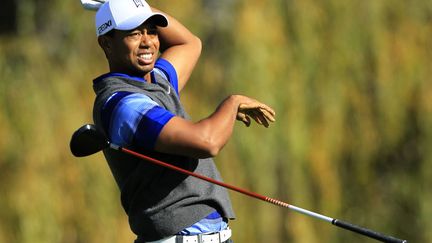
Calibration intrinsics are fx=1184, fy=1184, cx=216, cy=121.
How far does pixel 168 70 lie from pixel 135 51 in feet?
1.75

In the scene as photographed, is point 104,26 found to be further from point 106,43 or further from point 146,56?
point 146,56

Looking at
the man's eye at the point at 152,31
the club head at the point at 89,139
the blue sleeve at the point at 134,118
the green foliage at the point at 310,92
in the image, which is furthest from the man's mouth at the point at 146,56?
the green foliage at the point at 310,92

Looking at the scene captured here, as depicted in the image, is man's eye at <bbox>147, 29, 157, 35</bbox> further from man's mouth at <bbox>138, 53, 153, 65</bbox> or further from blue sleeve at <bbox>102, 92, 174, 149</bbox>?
blue sleeve at <bbox>102, 92, 174, 149</bbox>

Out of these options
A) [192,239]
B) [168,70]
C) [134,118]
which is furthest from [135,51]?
[192,239]

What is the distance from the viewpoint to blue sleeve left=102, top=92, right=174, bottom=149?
175 inches

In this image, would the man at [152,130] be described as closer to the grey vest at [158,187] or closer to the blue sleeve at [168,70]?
the grey vest at [158,187]

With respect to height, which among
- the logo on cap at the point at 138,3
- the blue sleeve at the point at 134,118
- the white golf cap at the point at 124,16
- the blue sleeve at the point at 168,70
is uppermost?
the logo on cap at the point at 138,3

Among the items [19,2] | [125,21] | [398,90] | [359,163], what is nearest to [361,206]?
[359,163]

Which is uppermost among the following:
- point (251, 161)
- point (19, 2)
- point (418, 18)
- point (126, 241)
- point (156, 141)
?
point (156, 141)

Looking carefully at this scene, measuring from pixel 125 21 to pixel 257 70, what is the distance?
17.0ft

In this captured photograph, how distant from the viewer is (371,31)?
1006 centimetres

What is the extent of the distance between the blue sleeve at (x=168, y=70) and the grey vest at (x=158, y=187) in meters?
0.47

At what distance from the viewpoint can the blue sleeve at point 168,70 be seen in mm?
5262

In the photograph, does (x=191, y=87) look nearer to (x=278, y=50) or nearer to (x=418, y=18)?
(x=278, y=50)
